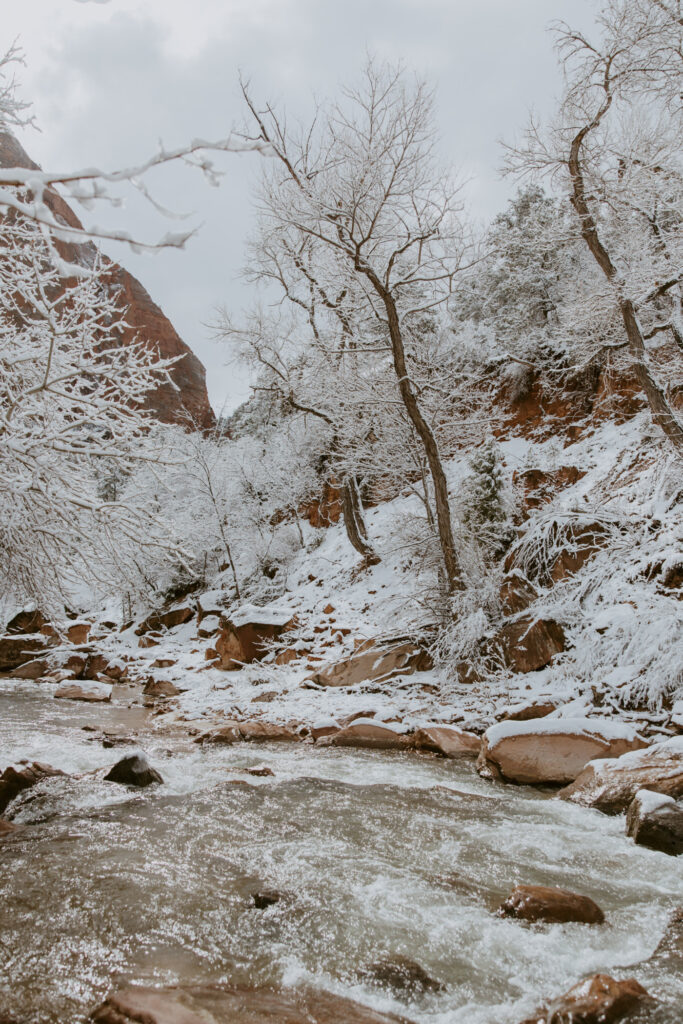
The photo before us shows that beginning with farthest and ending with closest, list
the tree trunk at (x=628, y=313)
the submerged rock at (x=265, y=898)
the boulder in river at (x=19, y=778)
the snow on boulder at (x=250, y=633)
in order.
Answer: the snow on boulder at (x=250, y=633) → the tree trunk at (x=628, y=313) → the boulder in river at (x=19, y=778) → the submerged rock at (x=265, y=898)

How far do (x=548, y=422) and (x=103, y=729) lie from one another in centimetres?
1497

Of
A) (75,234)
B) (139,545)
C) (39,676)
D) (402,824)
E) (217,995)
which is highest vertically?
(75,234)

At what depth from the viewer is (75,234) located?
156 cm

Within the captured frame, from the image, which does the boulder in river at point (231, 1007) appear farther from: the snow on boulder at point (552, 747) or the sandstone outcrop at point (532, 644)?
the sandstone outcrop at point (532, 644)

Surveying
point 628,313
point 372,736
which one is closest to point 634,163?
point 628,313

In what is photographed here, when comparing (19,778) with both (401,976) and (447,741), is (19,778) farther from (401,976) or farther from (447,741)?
(447,741)

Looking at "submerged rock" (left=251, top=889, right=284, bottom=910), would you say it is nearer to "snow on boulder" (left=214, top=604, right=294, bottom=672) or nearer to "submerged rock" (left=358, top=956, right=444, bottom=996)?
"submerged rock" (left=358, top=956, right=444, bottom=996)

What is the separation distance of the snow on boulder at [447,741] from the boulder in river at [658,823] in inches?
102

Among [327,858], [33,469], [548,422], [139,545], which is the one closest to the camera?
[327,858]

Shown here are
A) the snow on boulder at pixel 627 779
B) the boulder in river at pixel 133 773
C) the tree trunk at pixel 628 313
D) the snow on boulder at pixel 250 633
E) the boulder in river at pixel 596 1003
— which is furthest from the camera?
the snow on boulder at pixel 250 633

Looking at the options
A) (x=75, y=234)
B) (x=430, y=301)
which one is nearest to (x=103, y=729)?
(x=75, y=234)

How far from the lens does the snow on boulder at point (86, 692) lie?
489 inches

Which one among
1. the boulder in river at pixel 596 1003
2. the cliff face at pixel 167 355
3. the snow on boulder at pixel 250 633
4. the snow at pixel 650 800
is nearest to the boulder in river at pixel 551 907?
the boulder in river at pixel 596 1003

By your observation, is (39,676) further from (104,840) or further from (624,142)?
(624,142)
